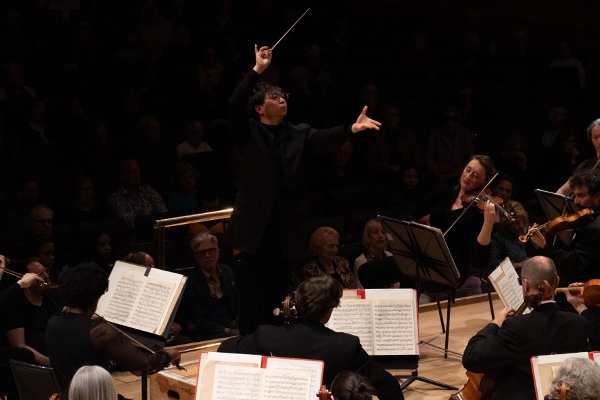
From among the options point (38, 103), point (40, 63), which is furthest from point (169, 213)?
point (40, 63)

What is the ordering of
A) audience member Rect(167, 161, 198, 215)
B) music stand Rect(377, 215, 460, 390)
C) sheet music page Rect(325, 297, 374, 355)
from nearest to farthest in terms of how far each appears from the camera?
sheet music page Rect(325, 297, 374, 355)
music stand Rect(377, 215, 460, 390)
audience member Rect(167, 161, 198, 215)

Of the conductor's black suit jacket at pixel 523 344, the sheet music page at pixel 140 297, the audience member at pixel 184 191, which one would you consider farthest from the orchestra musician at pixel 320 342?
the audience member at pixel 184 191

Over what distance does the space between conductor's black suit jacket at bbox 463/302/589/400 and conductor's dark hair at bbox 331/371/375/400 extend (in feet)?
2.91

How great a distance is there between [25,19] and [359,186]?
Result: 3359 millimetres

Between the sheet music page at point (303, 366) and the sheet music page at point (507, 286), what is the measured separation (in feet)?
4.50

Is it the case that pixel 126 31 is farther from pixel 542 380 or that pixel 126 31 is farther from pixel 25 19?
pixel 542 380

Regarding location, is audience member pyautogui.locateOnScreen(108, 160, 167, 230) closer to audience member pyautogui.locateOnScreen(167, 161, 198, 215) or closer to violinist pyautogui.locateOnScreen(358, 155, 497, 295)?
audience member pyautogui.locateOnScreen(167, 161, 198, 215)

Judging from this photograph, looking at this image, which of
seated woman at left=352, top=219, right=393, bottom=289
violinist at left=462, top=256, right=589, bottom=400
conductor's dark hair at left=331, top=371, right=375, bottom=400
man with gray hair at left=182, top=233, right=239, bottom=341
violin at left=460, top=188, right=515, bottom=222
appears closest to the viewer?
conductor's dark hair at left=331, top=371, right=375, bottom=400

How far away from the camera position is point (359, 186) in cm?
790

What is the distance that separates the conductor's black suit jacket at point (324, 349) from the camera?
359cm

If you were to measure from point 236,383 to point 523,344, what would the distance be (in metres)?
1.17

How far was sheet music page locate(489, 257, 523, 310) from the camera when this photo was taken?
4.49 metres

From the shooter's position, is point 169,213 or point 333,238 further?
point 169,213

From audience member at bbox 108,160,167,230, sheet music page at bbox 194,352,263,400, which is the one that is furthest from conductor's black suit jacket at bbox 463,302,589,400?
audience member at bbox 108,160,167,230
